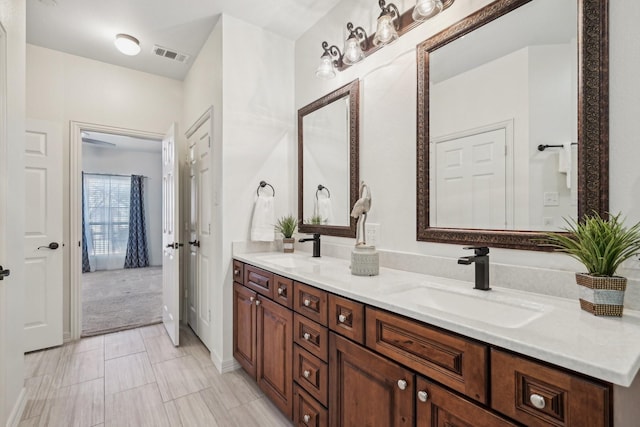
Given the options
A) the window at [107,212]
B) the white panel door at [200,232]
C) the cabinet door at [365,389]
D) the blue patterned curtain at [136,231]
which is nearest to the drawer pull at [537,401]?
the cabinet door at [365,389]

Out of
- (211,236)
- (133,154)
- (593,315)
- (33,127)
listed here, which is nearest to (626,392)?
(593,315)

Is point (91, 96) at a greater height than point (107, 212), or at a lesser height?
greater

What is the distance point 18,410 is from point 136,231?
5.48 metres

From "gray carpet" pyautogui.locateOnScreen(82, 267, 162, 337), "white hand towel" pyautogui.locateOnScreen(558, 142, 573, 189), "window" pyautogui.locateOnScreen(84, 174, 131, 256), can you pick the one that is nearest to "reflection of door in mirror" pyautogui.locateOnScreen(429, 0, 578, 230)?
"white hand towel" pyautogui.locateOnScreen(558, 142, 573, 189)

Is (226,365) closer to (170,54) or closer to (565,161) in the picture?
(565,161)

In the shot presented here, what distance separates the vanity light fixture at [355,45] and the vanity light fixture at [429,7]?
44 centimetres

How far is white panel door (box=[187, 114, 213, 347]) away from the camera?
274cm

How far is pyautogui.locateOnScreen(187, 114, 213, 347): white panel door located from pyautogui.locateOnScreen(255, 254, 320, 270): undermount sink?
68 cm

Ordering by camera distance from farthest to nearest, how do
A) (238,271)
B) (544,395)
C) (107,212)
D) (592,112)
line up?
(107,212)
(238,271)
(592,112)
(544,395)

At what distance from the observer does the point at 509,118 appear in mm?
1338

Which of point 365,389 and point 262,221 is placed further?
point 262,221

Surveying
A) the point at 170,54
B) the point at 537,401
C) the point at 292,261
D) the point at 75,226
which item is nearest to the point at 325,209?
the point at 292,261

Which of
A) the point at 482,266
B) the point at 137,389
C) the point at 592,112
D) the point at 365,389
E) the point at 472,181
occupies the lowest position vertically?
the point at 137,389

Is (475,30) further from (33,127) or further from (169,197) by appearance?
(33,127)
